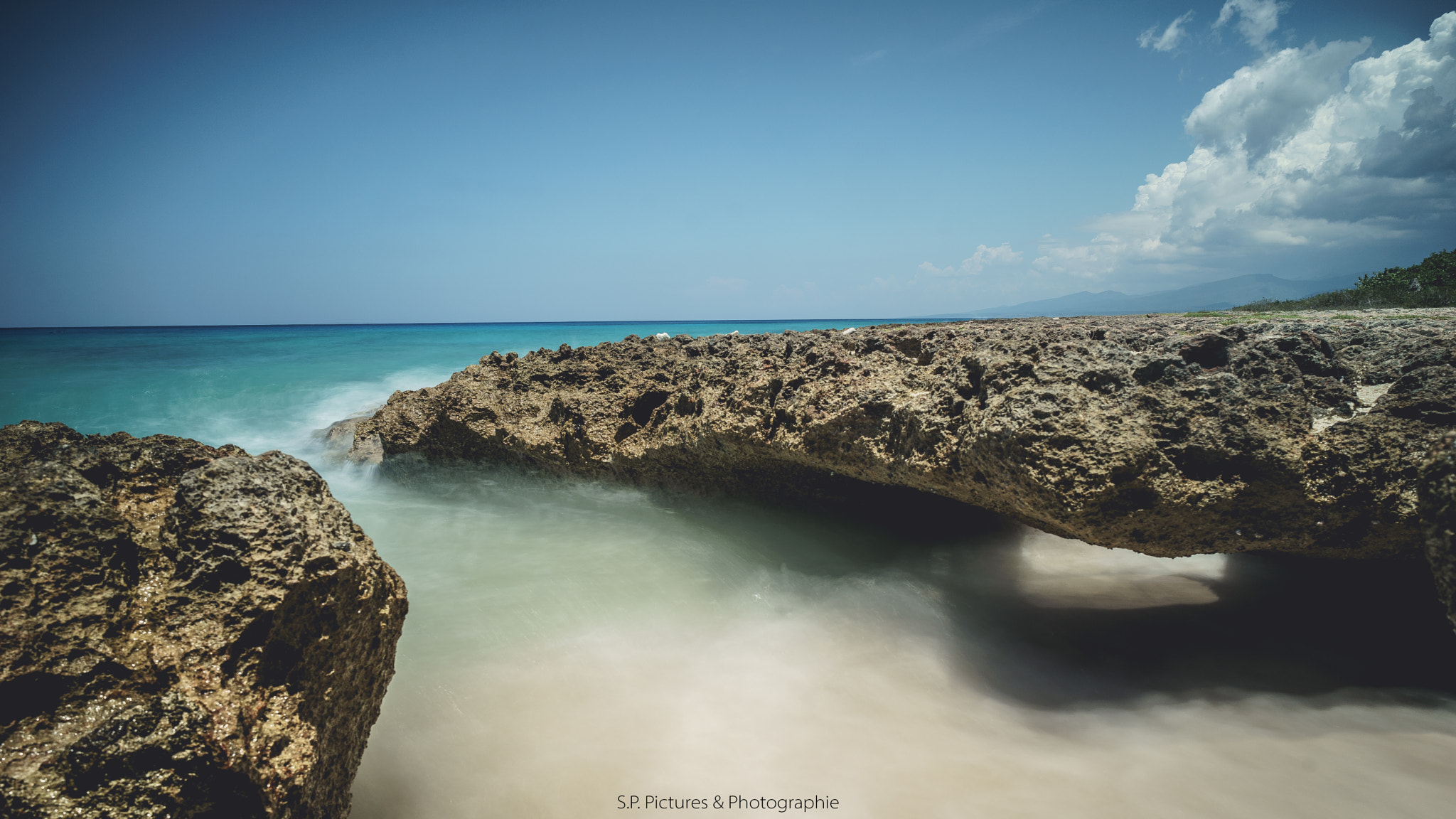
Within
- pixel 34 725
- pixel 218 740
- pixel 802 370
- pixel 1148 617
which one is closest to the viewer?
pixel 34 725

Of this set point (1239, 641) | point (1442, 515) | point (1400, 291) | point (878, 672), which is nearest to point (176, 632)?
point (878, 672)

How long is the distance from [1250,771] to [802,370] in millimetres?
2700

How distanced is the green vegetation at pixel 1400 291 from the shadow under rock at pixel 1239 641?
9.07m

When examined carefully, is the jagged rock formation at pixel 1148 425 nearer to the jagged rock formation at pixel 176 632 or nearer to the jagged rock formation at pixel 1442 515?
the jagged rock formation at pixel 1442 515

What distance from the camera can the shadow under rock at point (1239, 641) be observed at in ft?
9.44

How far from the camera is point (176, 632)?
163cm

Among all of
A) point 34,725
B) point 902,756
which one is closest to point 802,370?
point 902,756

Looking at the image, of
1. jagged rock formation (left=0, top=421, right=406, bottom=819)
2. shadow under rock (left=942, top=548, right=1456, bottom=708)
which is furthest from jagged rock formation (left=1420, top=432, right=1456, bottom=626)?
jagged rock formation (left=0, top=421, right=406, bottom=819)

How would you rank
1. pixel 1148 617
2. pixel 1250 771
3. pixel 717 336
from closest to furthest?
pixel 1250 771 → pixel 1148 617 → pixel 717 336

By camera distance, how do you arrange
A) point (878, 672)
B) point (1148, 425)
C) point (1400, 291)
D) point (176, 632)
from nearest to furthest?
point (176, 632) < point (1148, 425) < point (878, 672) < point (1400, 291)

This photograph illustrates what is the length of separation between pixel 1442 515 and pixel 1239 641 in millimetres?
1770

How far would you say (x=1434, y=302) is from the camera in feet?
30.3

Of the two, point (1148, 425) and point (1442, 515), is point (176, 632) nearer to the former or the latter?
point (1148, 425)

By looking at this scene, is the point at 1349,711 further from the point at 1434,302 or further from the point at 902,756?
the point at 1434,302
